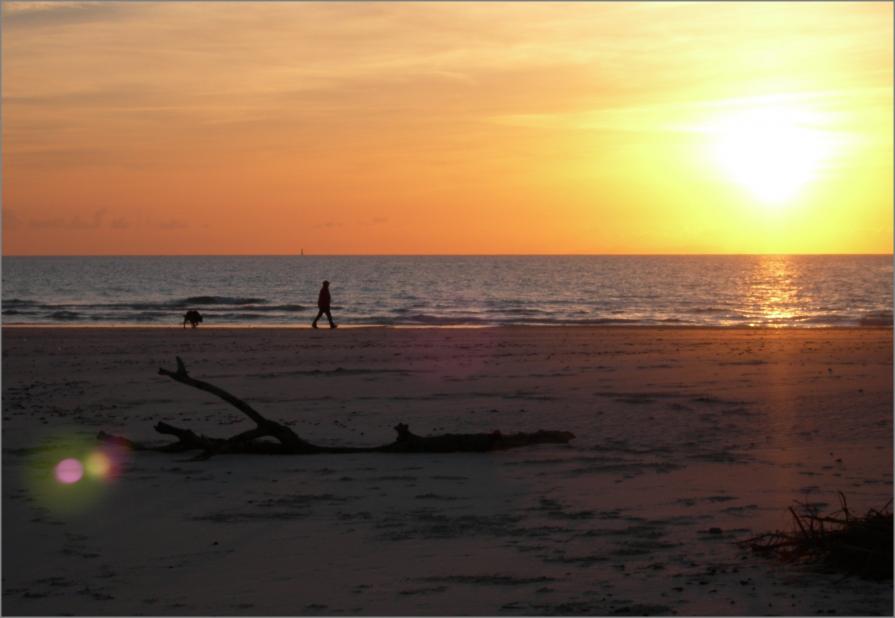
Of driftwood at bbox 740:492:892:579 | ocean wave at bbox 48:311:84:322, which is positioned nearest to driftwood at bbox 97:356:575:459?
driftwood at bbox 740:492:892:579

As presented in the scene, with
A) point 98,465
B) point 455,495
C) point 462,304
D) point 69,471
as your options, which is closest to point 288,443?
point 98,465

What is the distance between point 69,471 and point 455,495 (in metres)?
4.14

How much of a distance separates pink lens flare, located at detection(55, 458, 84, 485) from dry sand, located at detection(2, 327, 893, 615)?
20 cm

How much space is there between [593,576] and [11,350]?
21.9 metres

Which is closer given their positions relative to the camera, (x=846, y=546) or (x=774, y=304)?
(x=846, y=546)

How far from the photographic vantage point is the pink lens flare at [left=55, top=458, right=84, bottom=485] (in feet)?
35.1

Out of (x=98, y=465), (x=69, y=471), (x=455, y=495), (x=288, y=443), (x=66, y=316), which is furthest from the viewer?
(x=66, y=316)

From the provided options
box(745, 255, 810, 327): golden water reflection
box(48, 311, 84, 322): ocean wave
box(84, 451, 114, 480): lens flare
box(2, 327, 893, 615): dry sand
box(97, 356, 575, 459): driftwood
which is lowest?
box(745, 255, 810, 327): golden water reflection

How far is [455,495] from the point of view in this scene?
9977mm

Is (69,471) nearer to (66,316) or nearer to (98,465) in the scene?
(98,465)

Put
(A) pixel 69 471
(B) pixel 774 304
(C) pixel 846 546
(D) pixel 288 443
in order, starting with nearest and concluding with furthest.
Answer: (C) pixel 846 546, (A) pixel 69 471, (D) pixel 288 443, (B) pixel 774 304

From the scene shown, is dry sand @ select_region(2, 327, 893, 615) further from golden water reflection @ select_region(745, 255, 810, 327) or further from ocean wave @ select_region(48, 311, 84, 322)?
ocean wave @ select_region(48, 311, 84, 322)

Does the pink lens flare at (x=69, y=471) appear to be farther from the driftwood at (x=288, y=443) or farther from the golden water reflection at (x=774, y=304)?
the golden water reflection at (x=774, y=304)

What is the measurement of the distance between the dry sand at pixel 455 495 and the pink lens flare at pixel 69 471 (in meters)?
0.20
